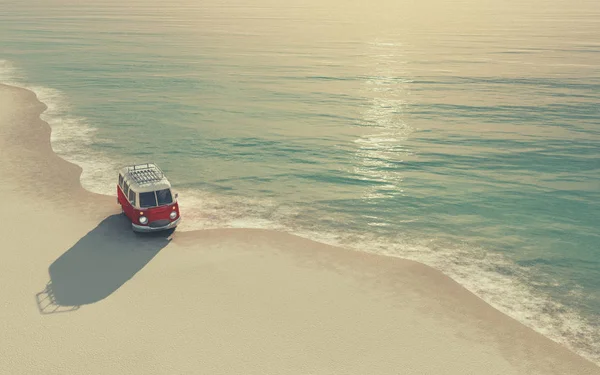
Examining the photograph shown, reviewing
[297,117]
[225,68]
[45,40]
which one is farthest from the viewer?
[45,40]

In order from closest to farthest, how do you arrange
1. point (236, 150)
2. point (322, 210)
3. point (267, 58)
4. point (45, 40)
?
1. point (322, 210)
2. point (236, 150)
3. point (267, 58)
4. point (45, 40)

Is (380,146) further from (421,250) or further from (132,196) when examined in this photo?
(132,196)

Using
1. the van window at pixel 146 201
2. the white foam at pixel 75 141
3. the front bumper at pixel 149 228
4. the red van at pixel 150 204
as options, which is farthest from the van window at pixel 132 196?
the white foam at pixel 75 141

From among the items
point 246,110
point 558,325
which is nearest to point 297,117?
point 246,110

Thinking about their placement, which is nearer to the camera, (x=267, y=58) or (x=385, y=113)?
(x=385, y=113)

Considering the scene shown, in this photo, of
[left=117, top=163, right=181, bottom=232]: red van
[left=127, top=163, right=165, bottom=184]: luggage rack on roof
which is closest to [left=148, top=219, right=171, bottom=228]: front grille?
[left=117, top=163, right=181, bottom=232]: red van

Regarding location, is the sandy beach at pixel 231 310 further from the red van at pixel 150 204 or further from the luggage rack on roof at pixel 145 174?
the luggage rack on roof at pixel 145 174

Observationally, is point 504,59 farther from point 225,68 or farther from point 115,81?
point 115,81
